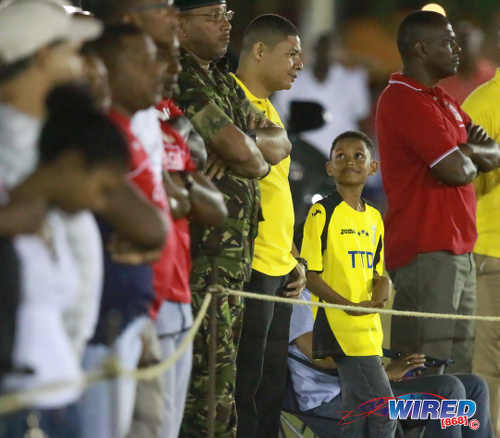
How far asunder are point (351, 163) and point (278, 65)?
1.94 ft

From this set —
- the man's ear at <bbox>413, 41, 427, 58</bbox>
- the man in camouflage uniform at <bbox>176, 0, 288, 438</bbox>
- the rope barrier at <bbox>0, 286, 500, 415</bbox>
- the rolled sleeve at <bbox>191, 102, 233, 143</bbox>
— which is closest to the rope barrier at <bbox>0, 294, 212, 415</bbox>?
the rope barrier at <bbox>0, 286, 500, 415</bbox>

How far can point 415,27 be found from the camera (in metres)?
5.69

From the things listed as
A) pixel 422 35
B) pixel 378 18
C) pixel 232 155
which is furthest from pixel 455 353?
pixel 378 18

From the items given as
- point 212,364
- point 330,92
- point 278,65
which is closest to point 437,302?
point 278,65

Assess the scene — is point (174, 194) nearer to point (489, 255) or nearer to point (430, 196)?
point (430, 196)

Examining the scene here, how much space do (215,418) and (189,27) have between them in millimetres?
1512

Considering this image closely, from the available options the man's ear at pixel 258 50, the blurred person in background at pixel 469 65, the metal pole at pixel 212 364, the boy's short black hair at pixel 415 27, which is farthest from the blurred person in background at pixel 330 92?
the metal pole at pixel 212 364

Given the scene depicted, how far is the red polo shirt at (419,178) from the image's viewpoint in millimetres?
5383

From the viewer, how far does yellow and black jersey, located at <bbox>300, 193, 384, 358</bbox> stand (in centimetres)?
500

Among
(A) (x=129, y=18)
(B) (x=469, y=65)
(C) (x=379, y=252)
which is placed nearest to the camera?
(A) (x=129, y=18)

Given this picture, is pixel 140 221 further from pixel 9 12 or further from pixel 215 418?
pixel 215 418

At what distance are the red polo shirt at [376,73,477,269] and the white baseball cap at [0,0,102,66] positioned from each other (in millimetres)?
2578

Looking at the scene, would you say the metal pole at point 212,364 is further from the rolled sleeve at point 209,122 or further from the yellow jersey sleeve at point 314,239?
the yellow jersey sleeve at point 314,239

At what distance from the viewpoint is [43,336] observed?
2.75m
